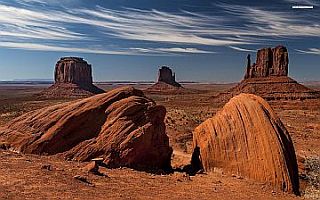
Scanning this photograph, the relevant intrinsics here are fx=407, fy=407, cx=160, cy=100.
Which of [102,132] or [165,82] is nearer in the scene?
[102,132]

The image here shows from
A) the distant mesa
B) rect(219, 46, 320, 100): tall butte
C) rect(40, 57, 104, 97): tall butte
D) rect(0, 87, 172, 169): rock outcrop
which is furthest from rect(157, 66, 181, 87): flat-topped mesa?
rect(0, 87, 172, 169): rock outcrop

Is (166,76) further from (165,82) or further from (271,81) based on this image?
(271,81)

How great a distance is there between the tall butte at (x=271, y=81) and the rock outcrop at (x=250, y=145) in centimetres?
7088

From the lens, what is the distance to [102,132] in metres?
16.3

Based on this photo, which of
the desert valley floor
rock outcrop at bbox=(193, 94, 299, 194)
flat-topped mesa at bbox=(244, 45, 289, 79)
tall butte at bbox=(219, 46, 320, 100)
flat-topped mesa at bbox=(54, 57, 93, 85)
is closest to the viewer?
the desert valley floor

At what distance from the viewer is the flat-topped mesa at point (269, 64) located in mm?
105875

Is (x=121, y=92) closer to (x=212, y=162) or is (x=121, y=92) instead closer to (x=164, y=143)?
(x=164, y=143)

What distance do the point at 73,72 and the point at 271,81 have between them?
243 feet

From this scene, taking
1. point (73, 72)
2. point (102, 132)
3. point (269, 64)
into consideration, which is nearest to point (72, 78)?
point (73, 72)

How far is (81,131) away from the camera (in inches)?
648

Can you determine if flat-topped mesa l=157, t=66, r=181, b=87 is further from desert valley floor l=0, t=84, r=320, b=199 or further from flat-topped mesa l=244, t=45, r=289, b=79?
desert valley floor l=0, t=84, r=320, b=199

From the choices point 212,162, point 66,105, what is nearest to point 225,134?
point 212,162

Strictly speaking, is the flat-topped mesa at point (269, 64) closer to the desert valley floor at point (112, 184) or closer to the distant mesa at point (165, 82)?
the distant mesa at point (165, 82)

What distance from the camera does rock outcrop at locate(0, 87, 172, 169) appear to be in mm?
15977
